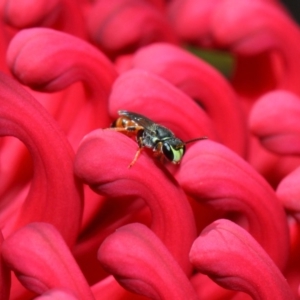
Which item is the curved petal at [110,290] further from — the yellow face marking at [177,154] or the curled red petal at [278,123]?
the curled red petal at [278,123]

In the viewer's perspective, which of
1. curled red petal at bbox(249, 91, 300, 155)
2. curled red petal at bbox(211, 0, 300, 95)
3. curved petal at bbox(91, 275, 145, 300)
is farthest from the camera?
curled red petal at bbox(211, 0, 300, 95)

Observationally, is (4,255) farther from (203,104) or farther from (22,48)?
(203,104)

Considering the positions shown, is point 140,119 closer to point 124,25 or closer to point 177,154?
point 177,154

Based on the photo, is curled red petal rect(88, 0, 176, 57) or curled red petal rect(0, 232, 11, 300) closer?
curled red petal rect(0, 232, 11, 300)

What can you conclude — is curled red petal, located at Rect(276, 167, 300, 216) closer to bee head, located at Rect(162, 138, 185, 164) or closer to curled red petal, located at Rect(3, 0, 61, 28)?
bee head, located at Rect(162, 138, 185, 164)

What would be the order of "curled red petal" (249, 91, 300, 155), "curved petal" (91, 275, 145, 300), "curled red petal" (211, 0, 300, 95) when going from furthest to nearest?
"curled red petal" (211, 0, 300, 95) < "curled red petal" (249, 91, 300, 155) < "curved petal" (91, 275, 145, 300)

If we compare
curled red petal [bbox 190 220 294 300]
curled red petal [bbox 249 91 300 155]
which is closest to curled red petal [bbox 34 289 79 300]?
curled red petal [bbox 190 220 294 300]

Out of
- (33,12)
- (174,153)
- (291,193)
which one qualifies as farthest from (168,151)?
(33,12)
